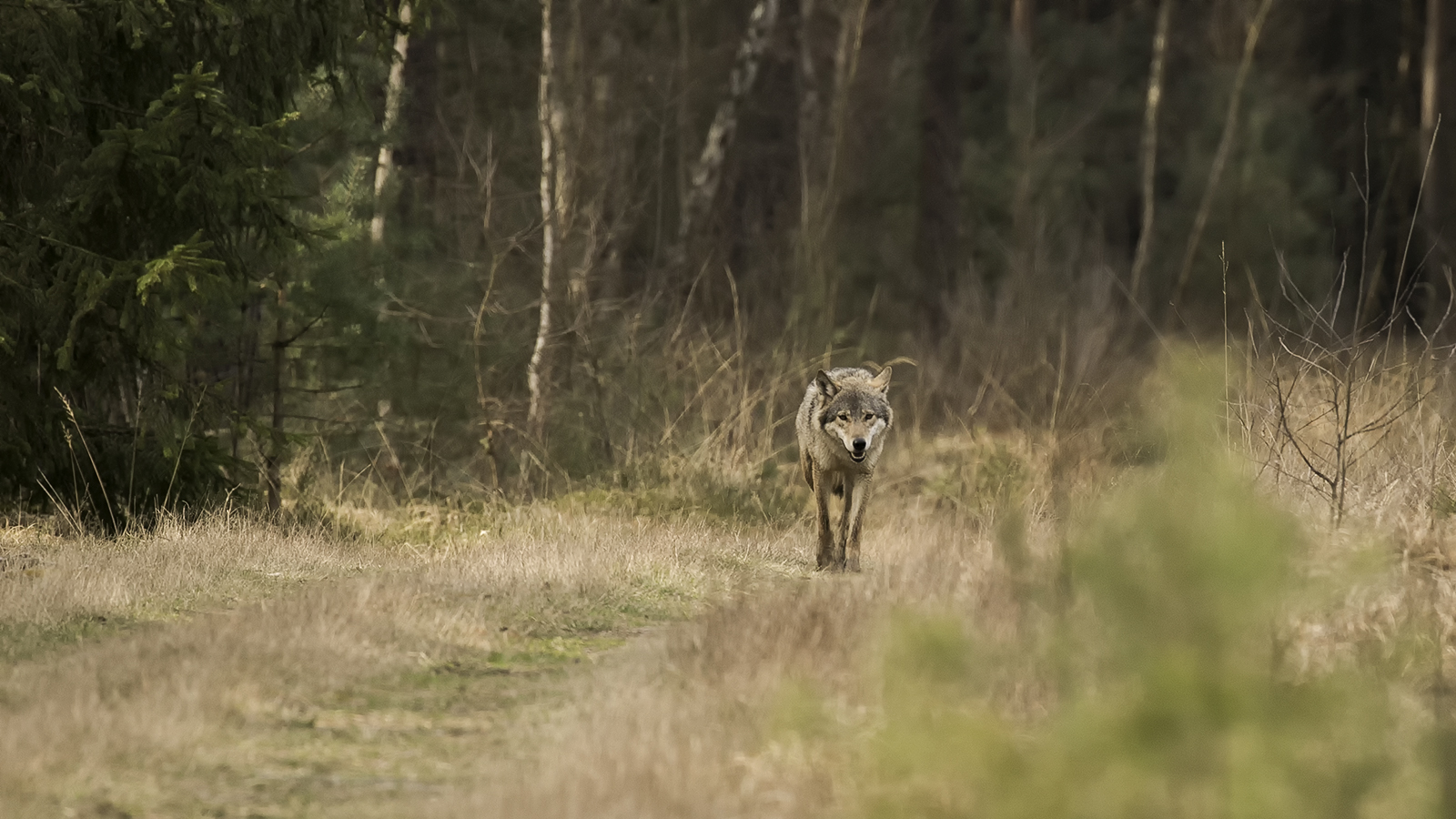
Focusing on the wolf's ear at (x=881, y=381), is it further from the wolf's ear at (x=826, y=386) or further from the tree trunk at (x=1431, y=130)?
the tree trunk at (x=1431, y=130)

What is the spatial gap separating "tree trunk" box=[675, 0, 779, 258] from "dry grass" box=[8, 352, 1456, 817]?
11011mm

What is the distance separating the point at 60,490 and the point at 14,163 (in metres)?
2.25

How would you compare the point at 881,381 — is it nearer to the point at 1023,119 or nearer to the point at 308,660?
the point at 308,660

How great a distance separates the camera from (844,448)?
1034cm

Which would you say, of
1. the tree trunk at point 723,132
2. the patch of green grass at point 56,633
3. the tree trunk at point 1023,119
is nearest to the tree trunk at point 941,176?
the tree trunk at point 1023,119

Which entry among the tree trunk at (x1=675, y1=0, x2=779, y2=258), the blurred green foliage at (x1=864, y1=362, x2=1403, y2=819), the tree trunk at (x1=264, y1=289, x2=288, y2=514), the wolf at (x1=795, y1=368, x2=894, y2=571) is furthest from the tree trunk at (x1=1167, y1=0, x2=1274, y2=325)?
the blurred green foliage at (x1=864, y1=362, x2=1403, y2=819)

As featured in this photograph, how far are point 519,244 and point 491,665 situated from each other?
36.6 feet

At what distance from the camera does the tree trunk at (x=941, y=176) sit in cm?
2752

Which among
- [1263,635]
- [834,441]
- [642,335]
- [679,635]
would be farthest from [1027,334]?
[1263,635]

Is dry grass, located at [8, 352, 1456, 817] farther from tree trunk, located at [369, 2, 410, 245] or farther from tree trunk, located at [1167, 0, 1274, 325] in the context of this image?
tree trunk, located at [1167, 0, 1274, 325]

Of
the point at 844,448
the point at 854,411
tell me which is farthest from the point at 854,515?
the point at 854,411

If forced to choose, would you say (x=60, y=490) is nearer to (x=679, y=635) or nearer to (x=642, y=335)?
(x=679, y=635)

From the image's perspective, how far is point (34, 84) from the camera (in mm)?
9633

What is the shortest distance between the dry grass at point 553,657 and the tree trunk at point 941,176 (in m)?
17.7
